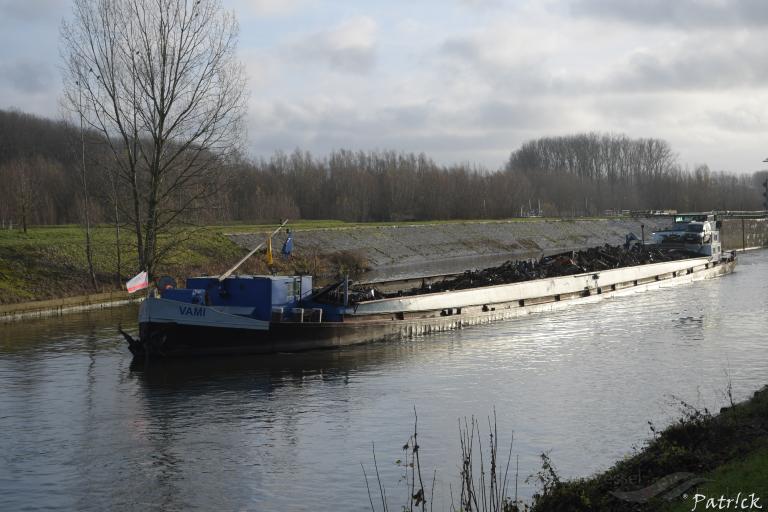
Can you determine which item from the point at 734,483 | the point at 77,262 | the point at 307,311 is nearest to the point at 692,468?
the point at 734,483

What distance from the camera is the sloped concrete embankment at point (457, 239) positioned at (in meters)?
61.7

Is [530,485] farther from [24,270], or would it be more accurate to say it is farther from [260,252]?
[260,252]

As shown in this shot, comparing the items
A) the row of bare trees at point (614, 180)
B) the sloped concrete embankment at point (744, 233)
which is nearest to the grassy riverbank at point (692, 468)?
the sloped concrete embankment at point (744, 233)

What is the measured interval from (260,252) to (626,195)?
109334 mm

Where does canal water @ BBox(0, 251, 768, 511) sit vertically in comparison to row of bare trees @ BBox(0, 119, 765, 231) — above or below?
below

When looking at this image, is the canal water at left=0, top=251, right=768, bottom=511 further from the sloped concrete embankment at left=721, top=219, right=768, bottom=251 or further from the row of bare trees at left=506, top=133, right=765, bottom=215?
the row of bare trees at left=506, top=133, right=765, bottom=215

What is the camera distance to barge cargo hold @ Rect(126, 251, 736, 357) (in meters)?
23.2

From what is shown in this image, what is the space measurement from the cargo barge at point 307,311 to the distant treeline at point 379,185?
1302cm

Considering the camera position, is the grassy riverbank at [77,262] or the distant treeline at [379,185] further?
the distant treeline at [379,185]

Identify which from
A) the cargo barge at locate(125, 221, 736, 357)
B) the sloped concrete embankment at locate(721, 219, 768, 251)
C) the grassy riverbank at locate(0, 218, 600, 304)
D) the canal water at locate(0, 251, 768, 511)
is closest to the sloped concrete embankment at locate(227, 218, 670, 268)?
the grassy riverbank at locate(0, 218, 600, 304)

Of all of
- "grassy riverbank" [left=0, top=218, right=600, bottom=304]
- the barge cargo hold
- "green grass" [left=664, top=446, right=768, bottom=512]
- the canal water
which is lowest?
the canal water

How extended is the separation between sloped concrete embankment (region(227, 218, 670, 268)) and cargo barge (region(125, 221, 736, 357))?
25.1 metres

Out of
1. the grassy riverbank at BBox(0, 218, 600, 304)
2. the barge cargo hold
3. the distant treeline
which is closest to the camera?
the barge cargo hold

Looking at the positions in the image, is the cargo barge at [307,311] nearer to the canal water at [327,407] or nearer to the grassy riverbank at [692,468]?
the canal water at [327,407]
